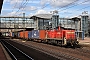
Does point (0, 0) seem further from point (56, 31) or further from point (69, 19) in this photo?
point (69, 19)

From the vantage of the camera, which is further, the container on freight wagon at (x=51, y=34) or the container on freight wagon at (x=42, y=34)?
the container on freight wagon at (x=42, y=34)

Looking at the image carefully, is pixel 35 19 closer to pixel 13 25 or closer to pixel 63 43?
pixel 13 25

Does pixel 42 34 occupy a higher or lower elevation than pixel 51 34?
lower

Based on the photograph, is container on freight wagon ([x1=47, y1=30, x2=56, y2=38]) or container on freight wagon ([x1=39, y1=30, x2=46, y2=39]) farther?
container on freight wagon ([x1=39, y1=30, x2=46, y2=39])

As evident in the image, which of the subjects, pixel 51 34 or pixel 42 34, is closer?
pixel 51 34

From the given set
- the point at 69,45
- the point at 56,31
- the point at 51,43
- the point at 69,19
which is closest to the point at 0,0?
the point at 69,45

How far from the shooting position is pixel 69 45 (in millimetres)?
42000

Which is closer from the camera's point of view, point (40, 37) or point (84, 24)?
point (40, 37)

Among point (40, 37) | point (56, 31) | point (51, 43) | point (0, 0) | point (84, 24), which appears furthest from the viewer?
point (84, 24)

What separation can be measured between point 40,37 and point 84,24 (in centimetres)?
5274

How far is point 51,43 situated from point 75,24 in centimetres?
8920

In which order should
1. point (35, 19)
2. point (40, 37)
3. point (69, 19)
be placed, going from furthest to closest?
point (69, 19) → point (35, 19) → point (40, 37)

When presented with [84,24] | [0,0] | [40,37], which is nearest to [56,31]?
[40,37]

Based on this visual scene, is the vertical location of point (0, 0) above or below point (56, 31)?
above
